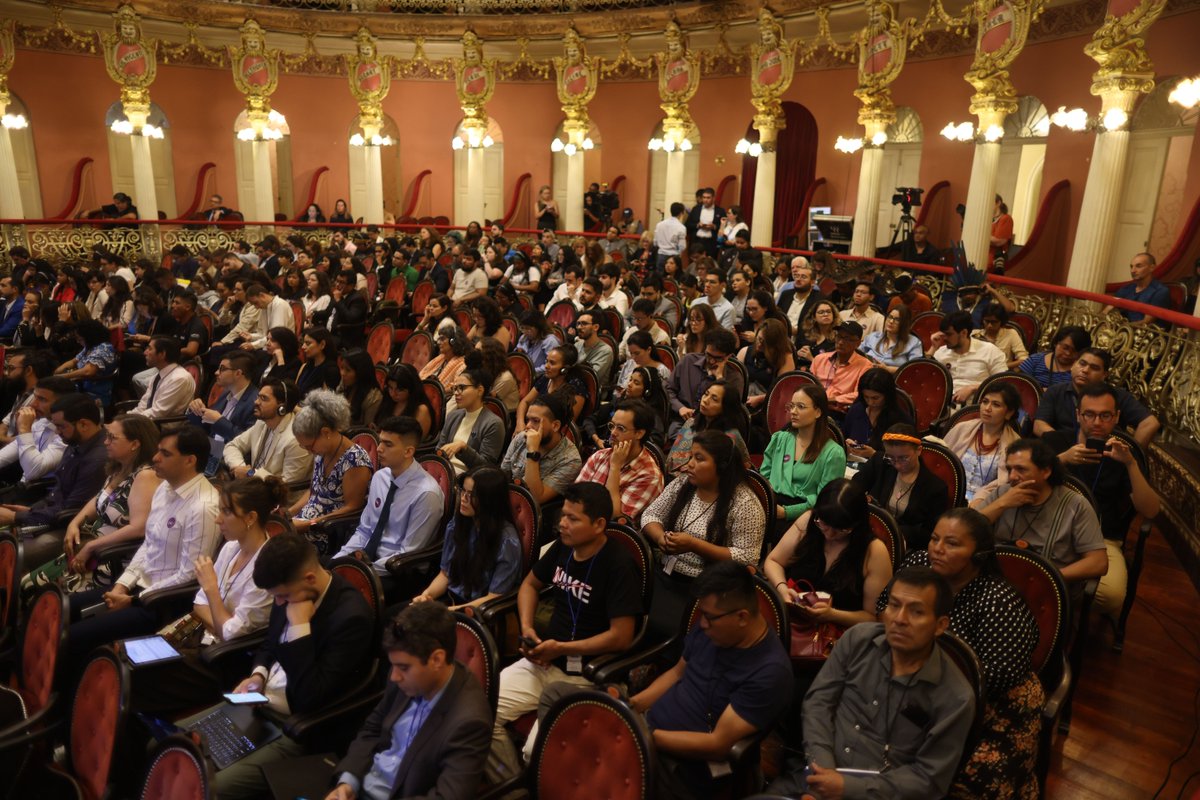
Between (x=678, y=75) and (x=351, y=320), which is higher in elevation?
(x=678, y=75)

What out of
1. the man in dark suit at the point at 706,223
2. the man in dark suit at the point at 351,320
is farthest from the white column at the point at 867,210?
the man in dark suit at the point at 351,320

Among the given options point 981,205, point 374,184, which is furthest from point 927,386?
point 374,184

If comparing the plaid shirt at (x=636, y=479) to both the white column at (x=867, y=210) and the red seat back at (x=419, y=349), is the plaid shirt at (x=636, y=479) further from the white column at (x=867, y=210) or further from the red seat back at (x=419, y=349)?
the white column at (x=867, y=210)

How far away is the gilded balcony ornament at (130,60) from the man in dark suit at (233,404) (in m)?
11.8

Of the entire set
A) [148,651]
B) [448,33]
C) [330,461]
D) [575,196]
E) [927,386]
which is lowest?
[148,651]

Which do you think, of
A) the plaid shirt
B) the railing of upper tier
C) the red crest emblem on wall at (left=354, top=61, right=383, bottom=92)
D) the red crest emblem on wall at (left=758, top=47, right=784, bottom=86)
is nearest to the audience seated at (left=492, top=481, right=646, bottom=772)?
the plaid shirt

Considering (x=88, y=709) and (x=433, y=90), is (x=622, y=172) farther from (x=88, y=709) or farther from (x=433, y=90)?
(x=88, y=709)

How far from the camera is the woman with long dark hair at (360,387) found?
18.9ft

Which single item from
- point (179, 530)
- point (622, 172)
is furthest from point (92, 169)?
point (179, 530)

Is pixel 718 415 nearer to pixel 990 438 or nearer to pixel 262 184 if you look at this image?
pixel 990 438

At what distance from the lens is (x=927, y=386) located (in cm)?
560

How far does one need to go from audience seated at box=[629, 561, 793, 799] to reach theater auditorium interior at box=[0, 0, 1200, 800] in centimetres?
1

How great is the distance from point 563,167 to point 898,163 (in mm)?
8044

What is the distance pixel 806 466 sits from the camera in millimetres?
4137
